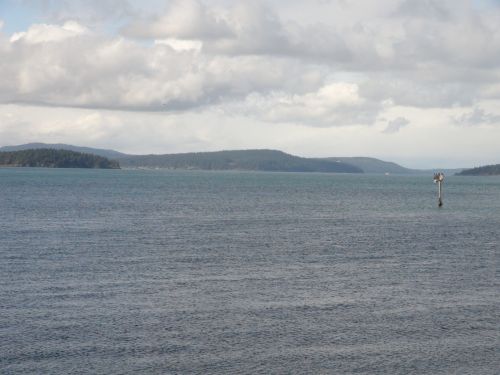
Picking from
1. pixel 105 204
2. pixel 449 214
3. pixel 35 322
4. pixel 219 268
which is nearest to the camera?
pixel 35 322

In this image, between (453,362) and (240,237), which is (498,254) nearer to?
(240,237)

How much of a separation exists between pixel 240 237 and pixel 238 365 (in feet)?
138

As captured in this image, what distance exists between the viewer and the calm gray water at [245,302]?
29547 millimetres

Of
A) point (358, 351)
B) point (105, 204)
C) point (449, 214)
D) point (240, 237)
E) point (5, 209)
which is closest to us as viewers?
point (358, 351)

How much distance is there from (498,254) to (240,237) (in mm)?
23421

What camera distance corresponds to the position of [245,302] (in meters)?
38.9

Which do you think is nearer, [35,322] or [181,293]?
[35,322]

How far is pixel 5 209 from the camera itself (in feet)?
328

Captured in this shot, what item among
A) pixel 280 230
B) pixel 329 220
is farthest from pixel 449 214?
pixel 280 230

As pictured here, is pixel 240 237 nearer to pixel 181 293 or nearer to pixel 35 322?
pixel 181 293

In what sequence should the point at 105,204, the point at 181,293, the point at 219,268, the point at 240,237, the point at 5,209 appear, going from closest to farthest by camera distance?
the point at 181,293 < the point at 219,268 < the point at 240,237 < the point at 5,209 < the point at 105,204

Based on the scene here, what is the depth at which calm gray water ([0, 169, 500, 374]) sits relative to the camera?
29547mm

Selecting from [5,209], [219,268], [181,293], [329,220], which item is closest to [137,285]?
[181,293]

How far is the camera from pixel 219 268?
50094mm
